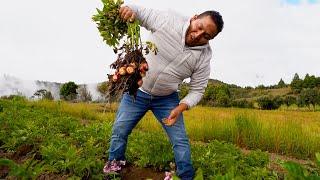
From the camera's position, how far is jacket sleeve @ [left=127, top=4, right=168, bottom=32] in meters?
4.30

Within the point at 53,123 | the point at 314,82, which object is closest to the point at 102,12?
the point at 53,123

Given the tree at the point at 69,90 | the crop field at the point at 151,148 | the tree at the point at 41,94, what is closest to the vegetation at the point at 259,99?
the tree at the point at 69,90

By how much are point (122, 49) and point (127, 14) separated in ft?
0.85

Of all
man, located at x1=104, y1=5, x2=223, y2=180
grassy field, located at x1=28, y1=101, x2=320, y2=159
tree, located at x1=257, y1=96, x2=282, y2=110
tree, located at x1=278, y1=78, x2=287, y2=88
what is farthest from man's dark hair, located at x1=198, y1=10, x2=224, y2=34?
tree, located at x1=278, y1=78, x2=287, y2=88

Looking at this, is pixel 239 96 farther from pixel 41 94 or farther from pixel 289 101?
pixel 41 94

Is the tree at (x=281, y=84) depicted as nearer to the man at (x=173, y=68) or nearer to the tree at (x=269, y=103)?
the tree at (x=269, y=103)

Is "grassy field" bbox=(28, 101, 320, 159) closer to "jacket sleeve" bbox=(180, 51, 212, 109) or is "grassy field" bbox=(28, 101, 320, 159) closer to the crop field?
the crop field

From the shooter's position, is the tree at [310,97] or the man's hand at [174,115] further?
the tree at [310,97]

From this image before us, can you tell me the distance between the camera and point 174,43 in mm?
4426

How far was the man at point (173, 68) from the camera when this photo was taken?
4.29 meters

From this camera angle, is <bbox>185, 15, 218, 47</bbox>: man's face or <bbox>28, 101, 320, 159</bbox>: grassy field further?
<bbox>28, 101, 320, 159</bbox>: grassy field

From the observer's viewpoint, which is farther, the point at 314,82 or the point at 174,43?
the point at 314,82

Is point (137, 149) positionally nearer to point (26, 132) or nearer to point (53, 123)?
point (26, 132)

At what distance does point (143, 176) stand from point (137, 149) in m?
0.39
